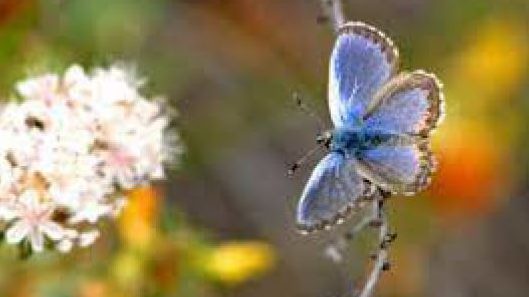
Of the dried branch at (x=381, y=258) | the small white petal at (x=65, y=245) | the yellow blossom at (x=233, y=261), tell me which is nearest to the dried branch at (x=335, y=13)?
the dried branch at (x=381, y=258)

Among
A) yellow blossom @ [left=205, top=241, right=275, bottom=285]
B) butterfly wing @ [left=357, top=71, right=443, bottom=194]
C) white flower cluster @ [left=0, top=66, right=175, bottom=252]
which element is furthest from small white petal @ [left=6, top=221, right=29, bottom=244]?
yellow blossom @ [left=205, top=241, right=275, bottom=285]

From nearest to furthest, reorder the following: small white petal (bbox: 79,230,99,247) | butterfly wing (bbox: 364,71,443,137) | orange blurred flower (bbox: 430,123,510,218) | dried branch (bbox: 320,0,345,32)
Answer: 1. butterfly wing (bbox: 364,71,443,137)
2. dried branch (bbox: 320,0,345,32)
3. small white petal (bbox: 79,230,99,247)
4. orange blurred flower (bbox: 430,123,510,218)

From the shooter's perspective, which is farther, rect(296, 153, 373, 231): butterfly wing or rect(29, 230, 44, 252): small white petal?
rect(29, 230, 44, 252): small white petal

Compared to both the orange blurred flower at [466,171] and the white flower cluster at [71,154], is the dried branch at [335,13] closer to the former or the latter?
the white flower cluster at [71,154]

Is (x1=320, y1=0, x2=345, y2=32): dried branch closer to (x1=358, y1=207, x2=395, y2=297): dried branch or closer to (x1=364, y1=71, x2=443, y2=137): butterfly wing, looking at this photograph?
(x1=364, y1=71, x2=443, y2=137): butterfly wing

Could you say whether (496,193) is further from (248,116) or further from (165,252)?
(165,252)

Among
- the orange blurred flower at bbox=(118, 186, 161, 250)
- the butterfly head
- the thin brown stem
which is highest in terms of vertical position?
the orange blurred flower at bbox=(118, 186, 161, 250)

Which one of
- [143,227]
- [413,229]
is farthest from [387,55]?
[413,229]
